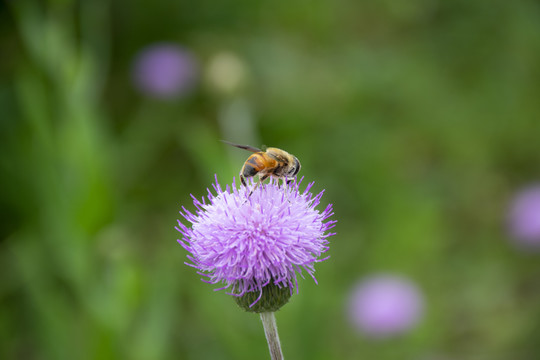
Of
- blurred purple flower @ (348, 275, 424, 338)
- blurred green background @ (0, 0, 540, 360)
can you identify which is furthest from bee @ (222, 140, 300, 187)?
blurred purple flower @ (348, 275, 424, 338)

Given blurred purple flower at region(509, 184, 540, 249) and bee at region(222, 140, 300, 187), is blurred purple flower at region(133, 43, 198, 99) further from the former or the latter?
bee at region(222, 140, 300, 187)

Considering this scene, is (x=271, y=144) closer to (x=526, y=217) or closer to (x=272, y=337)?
(x=526, y=217)

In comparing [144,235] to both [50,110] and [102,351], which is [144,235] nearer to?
[50,110]

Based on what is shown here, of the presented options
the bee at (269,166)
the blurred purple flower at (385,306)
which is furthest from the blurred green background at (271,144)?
the bee at (269,166)

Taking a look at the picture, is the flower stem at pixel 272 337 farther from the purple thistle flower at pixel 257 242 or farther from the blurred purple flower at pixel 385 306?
the blurred purple flower at pixel 385 306

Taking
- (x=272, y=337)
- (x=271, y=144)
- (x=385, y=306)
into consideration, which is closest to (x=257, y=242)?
(x=272, y=337)

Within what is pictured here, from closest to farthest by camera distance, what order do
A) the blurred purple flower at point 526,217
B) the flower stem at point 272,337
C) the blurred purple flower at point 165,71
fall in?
1. the flower stem at point 272,337
2. the blurred purple flower at point 526,217
3. the blurred purple flower at point 165,71
